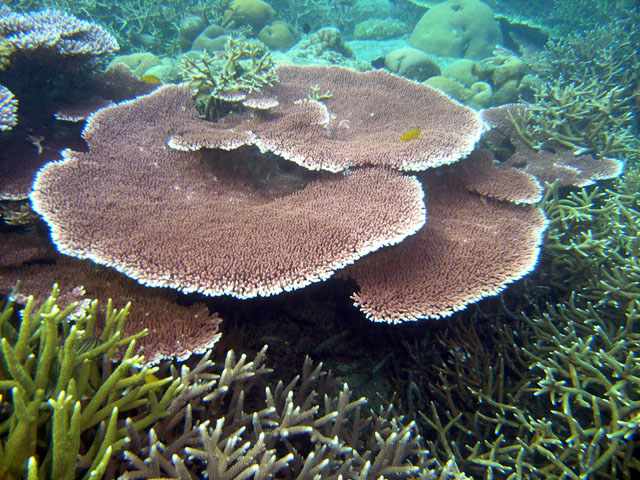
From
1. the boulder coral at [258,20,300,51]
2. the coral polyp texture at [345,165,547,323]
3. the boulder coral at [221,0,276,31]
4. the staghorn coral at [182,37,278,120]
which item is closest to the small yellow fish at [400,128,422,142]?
the coral polyp texture at [345,165,547,323]

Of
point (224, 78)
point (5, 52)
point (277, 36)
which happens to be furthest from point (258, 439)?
point (277, 36)

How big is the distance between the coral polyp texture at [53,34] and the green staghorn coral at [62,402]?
324cm

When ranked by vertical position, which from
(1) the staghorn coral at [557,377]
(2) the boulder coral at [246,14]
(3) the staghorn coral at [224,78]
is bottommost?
(1) the staghorn coral at [557,377]

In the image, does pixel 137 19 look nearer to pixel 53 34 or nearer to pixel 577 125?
pixel 53 34

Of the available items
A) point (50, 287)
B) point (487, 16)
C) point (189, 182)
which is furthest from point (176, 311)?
point (487, 16)

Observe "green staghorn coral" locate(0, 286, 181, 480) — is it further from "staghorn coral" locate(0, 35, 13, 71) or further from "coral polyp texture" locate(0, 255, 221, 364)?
"staghorn coral" locate(0, 35, 13, 71)

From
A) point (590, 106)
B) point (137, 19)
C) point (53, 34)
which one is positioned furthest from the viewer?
point (137, 19)

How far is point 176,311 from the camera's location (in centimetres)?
237

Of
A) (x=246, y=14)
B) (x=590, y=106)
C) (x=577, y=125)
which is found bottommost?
(x=577, y=125)

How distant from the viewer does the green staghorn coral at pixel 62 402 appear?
4.42ft

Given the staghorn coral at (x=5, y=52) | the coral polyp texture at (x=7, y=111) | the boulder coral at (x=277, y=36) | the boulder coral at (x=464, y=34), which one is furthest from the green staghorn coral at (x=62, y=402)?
the boulder coral at (x=464, y=34)

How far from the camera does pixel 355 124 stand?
13.0 ft

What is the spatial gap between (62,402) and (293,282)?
129cm

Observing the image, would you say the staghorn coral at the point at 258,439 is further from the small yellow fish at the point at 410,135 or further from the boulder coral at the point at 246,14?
the boulder coral at the point at 246,14
